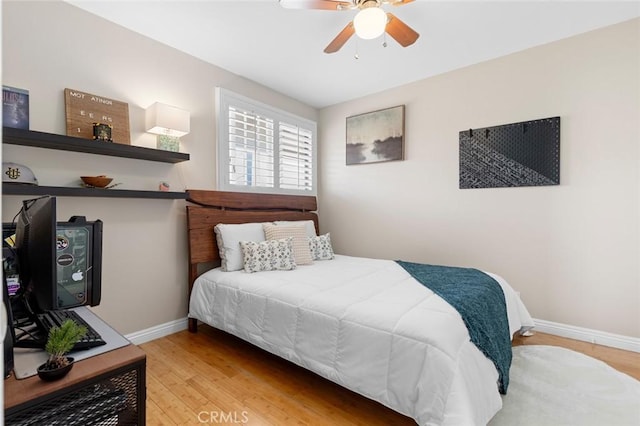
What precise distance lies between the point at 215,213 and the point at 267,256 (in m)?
0.71

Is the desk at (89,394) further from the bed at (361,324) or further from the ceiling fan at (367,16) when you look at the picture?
the ceiling fan at (367,16)

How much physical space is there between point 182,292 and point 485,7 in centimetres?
346

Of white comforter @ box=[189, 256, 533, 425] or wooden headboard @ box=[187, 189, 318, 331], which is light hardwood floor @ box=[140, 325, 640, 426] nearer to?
white comforter @ box=[189, 256, 533, 425]

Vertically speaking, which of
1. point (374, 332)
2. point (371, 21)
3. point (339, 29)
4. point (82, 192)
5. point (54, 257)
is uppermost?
point (339, 29)

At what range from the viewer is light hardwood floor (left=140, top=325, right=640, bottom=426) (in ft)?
5.88

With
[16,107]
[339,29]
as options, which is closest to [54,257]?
[16,107]

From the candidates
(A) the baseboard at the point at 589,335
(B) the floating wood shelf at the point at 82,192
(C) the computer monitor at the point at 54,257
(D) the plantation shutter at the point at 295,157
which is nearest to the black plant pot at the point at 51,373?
(C) the computer monitor at the point at 54,257

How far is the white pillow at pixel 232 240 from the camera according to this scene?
2900 mm

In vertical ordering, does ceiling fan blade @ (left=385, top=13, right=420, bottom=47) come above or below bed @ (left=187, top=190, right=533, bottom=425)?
above

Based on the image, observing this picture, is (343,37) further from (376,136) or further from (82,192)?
(82,192)

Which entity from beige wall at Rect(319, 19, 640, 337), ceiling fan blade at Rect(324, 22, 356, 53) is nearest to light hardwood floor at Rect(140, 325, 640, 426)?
beige wall at Rect(319, 19, 640, 337)

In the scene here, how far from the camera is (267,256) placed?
2.89m

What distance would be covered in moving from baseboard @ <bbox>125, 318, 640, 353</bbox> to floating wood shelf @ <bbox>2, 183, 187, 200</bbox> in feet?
3.81

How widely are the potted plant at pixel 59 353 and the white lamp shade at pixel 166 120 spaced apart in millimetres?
1969
